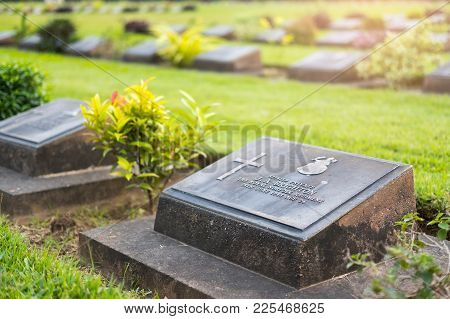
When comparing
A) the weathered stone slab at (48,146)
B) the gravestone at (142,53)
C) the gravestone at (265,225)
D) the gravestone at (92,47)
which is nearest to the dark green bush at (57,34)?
the gravestone at (92,47)

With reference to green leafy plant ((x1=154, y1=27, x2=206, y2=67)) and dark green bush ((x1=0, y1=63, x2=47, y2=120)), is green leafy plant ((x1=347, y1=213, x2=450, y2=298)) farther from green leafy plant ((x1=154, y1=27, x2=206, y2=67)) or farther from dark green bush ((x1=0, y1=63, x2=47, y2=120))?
green leafy plant ((x1=154, y1=27, x2=206, y2=67))

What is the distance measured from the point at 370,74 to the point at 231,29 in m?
7.11

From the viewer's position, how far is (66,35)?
14.9 m

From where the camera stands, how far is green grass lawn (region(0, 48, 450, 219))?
5078 millimetres

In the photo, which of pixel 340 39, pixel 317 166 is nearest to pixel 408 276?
pixel 317 166

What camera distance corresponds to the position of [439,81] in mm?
7891

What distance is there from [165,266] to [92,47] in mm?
10780

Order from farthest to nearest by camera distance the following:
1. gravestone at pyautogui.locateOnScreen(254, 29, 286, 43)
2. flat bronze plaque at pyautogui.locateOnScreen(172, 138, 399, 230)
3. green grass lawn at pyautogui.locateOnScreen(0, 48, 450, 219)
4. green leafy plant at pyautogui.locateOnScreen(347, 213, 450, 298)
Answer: gravestone at pyautogui.locateOnScreen(254, 29, 286, 43), green grass lawn at pyautogui.locateOnScreen(0, 48, 450, 219), flat bronze plaque at pyautogui.locateOnScreen(172, 138, 399, 230), green leafy plant at pyautogui.locateOnScreen(347, 213, 450, 298)

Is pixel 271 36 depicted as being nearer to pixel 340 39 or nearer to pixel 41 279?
pixel 340 39

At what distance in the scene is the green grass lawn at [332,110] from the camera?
16.7ft

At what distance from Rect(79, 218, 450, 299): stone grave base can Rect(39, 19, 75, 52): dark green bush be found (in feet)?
36.4

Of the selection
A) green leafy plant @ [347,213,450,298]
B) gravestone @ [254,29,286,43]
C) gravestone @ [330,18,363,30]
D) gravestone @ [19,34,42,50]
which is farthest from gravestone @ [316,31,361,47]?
green leafy plant @ [347,213,450,298]

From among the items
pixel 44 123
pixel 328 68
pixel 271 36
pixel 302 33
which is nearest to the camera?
pixel 44 123

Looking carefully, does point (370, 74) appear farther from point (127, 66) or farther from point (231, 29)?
point (231, 29)
